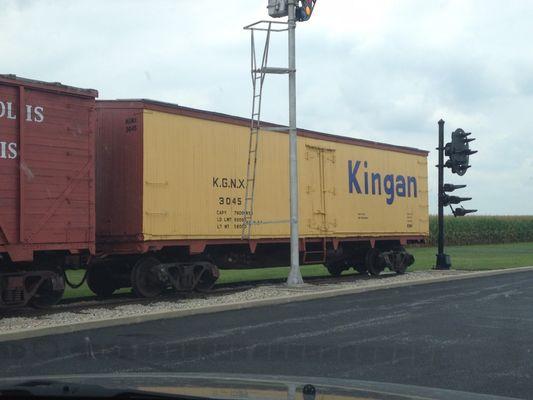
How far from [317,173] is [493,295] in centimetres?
528

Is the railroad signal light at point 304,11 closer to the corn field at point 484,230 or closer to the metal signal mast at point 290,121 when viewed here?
the metal signal mast at point 290,121

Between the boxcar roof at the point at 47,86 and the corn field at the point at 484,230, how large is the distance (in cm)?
3590

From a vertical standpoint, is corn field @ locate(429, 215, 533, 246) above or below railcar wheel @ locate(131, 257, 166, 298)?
above

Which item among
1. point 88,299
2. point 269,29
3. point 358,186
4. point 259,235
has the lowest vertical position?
point 88,299

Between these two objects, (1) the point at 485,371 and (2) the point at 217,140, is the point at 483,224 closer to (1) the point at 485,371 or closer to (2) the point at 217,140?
(2) the point at 217,140

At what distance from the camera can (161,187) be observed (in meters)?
Answer: 12.8

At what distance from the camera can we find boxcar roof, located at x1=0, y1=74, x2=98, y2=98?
34.6 ft

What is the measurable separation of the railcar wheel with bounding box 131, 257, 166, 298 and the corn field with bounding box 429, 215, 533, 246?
111 feet

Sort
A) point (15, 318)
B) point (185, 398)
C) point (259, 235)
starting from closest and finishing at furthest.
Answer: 1. point (185, 398)
2. point (15, 318)
3. point (259, 235)

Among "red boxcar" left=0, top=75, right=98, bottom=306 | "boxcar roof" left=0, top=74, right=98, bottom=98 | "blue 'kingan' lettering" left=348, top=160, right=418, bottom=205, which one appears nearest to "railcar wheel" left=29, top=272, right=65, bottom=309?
"red boxcar" left=0, top=75, right=98, bottom=306

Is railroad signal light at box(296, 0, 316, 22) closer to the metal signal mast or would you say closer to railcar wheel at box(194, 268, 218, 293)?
the metal signal mast

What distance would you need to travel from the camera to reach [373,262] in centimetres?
1883

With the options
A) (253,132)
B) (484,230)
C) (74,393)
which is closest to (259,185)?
(253,132)

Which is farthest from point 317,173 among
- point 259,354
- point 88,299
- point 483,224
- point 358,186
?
point 483,224
